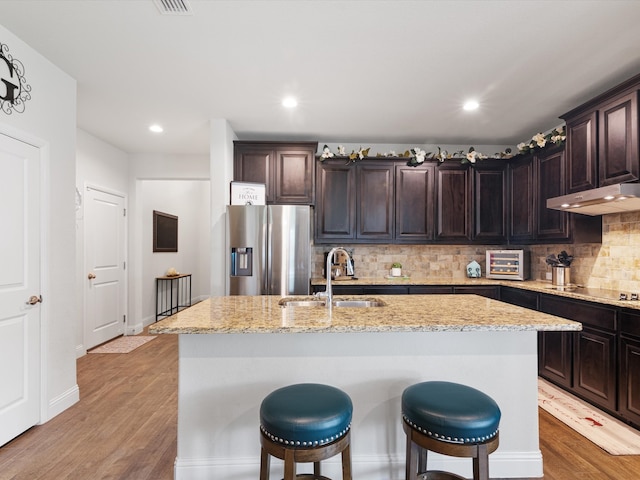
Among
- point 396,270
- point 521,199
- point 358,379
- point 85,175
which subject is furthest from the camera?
point 396,270

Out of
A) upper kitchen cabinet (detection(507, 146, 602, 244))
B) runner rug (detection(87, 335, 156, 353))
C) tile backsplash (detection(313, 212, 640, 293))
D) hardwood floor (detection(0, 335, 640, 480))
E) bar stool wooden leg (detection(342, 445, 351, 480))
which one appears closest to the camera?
bar stool wooden leg (detection(342, 445, 351, 480))

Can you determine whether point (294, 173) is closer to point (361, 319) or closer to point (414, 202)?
point (414, 202)

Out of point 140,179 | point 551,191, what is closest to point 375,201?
point 551,191

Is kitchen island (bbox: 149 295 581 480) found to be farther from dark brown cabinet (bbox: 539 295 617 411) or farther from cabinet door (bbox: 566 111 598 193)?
cabinet door (bbox: 566 111 598 193)

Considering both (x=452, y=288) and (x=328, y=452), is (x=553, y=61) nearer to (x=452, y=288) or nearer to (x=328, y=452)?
(x=452, y=288)

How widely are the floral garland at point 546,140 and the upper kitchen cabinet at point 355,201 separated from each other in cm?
149

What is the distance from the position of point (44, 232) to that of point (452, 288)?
382 centimetres

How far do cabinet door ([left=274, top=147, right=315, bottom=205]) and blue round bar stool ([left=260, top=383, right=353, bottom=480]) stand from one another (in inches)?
111

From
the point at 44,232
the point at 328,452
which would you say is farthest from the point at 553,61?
the point at 44,232

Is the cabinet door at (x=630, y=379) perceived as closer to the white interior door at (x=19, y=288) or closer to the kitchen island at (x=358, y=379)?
the kitchen island at (x=358, y=379)

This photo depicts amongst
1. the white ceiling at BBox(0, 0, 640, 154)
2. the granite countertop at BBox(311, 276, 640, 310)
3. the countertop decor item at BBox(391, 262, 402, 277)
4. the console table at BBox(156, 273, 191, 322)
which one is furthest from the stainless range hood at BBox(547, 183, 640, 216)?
the console table at BBox(156, 273, 191, 322)

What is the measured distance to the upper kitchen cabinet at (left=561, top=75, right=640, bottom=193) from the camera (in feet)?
8.20

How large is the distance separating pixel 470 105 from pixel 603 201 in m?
1.39

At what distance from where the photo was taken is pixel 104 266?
4426mm
